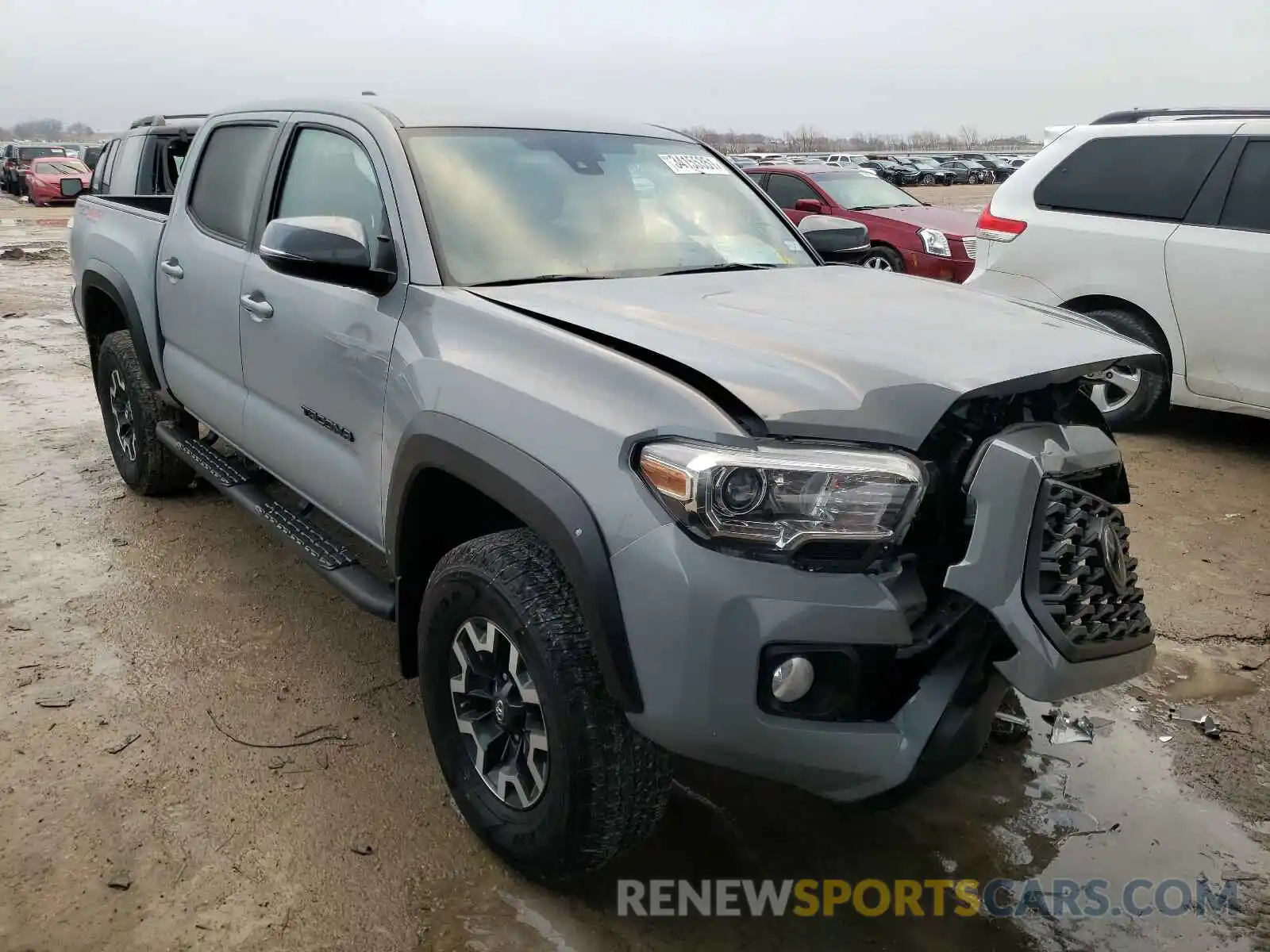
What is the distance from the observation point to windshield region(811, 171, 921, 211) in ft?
36.2

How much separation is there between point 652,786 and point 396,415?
1139 millimetres

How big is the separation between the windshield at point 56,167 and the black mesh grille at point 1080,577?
31.8 metres

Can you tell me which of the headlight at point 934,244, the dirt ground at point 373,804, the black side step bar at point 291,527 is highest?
the headlight at point 934,244

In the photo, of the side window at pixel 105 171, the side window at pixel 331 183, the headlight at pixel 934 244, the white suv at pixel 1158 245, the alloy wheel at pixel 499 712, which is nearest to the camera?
the alloy wheel at pixel 499 712

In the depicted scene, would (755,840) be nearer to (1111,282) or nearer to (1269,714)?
(1269,714)

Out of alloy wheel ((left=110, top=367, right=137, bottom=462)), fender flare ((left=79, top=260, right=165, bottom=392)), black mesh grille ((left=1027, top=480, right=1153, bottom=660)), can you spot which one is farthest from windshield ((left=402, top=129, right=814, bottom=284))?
alloy wheel ((left=110, top=367, right=137, bottom=462))

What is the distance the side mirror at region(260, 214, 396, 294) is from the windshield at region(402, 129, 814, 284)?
0.63 feet

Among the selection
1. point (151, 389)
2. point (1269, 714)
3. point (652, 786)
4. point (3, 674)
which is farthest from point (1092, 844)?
point (151, 389)

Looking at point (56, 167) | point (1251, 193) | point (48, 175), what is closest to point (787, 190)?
point (1251, 193)

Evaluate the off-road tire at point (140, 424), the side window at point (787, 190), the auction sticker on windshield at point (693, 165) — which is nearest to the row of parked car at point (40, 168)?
the side window at point (787, 190)

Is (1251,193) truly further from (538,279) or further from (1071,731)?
(538,279)

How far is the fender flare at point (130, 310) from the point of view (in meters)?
4.48

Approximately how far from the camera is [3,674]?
3.37 meters

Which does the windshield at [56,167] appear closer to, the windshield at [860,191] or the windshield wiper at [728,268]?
the windshield at [860,191]
